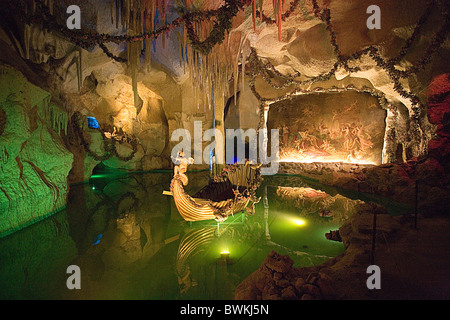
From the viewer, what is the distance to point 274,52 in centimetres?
864

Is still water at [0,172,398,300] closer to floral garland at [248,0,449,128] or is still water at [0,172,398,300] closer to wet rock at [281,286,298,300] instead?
wet rock at [281,286,298,300]

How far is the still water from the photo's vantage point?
2.53 metres

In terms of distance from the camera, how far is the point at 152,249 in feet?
11.4

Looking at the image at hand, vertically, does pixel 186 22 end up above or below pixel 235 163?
above

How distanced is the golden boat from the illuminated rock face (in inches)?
120

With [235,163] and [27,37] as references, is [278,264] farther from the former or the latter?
[27,37]

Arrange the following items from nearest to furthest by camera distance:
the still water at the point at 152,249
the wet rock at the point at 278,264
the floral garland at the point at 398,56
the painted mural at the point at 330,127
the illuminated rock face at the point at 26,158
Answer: the wet rock at the point at 278,264, the still water at the point at 152,249, the illuminated rock face at the point at 26,158, the floral garland at the point at 398,56, the painted mural at the point at 330,127

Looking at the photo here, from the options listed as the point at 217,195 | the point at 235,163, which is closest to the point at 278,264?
the point at 217,195

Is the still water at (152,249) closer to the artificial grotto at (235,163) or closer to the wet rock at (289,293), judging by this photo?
the artificial grotto at (235,163)

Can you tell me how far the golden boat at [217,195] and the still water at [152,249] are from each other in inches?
11.0

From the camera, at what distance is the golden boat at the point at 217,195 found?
4223mm

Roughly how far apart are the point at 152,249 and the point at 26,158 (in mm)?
3676

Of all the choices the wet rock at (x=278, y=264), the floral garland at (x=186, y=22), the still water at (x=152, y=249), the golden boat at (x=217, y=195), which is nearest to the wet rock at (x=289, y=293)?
the wet rock at (x=278, y=264)

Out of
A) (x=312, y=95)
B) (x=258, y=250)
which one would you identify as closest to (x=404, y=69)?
(x=312, y=95)
